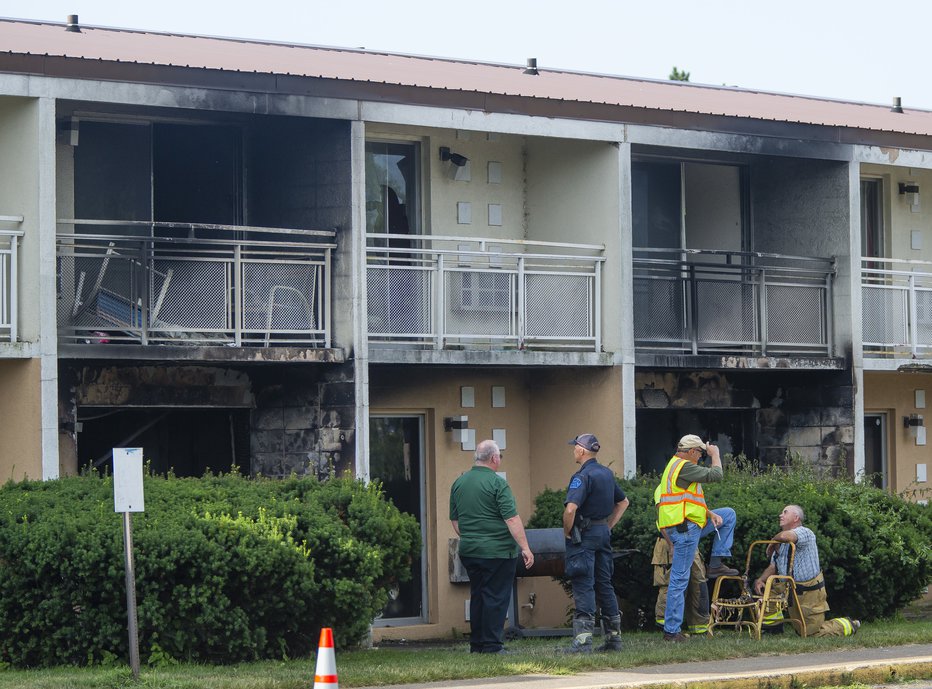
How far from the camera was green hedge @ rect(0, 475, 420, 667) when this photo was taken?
40.2 feet

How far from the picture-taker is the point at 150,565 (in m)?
12.2

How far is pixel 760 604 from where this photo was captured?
1462 cm

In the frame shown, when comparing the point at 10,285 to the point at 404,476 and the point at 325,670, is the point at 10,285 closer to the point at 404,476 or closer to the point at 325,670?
the point at 404,476

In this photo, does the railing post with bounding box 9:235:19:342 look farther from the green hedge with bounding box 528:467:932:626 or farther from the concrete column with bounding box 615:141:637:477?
the concrete column with bounding box 615:141:637:477

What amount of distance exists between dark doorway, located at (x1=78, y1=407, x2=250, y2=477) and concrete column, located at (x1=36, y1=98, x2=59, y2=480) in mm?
2165

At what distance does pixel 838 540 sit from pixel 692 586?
1890mm

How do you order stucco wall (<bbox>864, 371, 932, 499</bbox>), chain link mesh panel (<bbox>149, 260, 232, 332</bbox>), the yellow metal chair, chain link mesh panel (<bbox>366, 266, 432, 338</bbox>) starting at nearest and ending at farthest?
the yellow metal chair → chain link mesh panel (<bbox>149, 260, 232, 332</bbox>) → chain link mesh panel (<bbox>366, 266, 432, 338</bbox>) → stucco wall (<bbox>864, 371, 932, 499</bbox>)

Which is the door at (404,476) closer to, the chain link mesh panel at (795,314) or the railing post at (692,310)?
the railing post at (692,310)

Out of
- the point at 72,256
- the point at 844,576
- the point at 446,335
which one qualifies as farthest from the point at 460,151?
the point at 844,576

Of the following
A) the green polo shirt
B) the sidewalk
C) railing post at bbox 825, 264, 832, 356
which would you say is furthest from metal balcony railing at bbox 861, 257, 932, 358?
the green polo shirt

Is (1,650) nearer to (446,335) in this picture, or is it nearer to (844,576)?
(446,335)

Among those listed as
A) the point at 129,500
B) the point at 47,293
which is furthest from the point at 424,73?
the point at 129,500

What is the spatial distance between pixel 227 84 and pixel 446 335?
3.49m

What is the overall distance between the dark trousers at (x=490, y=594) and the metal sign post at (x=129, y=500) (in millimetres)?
3106
